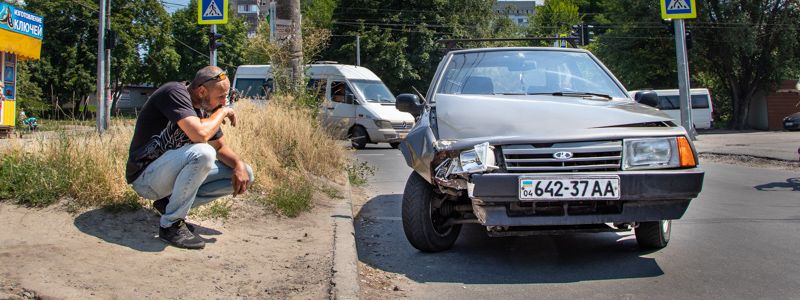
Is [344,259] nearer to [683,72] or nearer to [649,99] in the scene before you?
[649,99]

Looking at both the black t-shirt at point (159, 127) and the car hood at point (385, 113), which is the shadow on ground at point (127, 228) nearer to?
the black t-shirt at point (159, 127)

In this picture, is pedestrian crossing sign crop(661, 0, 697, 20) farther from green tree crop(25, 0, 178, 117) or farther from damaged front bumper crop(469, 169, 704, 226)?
green tree crop(25, 0, 178, 117)

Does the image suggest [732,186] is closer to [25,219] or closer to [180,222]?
[180,222]

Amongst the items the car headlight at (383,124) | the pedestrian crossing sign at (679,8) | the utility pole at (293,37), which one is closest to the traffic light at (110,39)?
the car headlight at (383,124)

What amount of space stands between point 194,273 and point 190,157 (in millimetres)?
717

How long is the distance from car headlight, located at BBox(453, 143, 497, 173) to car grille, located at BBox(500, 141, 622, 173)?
0.13m

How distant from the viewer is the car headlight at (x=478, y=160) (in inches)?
174

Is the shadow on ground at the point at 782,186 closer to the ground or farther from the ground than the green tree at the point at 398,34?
closer to the ground

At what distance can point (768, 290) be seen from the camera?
13.6ft

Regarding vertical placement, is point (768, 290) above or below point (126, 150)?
below

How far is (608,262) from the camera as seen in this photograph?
4.95 metres

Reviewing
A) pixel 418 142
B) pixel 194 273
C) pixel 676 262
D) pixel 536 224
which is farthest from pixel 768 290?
pixel 194 273

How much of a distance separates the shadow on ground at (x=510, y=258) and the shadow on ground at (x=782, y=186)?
460cm

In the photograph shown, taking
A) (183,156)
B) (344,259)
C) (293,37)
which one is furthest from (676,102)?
(183,156)
